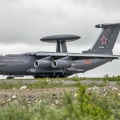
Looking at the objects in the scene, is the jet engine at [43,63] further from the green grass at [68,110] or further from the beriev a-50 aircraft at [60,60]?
the green grass at [68,110]

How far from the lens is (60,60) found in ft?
123

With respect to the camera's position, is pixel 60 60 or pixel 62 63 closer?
pixel 62 63

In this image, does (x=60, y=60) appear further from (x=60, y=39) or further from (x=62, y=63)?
(x=60, y=39)

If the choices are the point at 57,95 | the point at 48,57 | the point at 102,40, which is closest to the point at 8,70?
the point at 48,57

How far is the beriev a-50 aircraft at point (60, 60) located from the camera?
3678 centimetres

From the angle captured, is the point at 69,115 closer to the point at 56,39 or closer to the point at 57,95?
the point at 57,95

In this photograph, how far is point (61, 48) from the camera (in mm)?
45938

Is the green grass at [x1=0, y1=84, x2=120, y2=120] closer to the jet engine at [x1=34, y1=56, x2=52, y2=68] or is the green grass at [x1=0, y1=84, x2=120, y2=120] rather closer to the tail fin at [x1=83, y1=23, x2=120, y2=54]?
the jet engine at [x1=34, y1=56, x2=52, y2=68]

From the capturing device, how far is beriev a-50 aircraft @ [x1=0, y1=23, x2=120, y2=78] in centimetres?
3678

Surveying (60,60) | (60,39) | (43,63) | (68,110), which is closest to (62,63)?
(60,60)

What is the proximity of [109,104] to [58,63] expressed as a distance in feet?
93.5

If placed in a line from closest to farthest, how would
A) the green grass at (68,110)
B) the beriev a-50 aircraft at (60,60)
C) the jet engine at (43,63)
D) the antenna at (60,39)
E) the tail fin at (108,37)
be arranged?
the green grass at (68,110) → the beriev a-50 aircraft at (60,60) → the jet engine at (43,63) → the antenna at (60,39) → the tail fin at (108,37)

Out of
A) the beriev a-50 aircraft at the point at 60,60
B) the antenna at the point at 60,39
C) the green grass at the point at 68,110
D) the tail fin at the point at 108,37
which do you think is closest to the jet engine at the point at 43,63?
the beriev a-50 aircraft at the point at 60,60

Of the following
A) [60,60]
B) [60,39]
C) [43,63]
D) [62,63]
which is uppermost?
[60,39]
